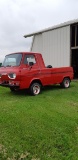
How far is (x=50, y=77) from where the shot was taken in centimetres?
1193

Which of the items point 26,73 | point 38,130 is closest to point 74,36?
point 26,73

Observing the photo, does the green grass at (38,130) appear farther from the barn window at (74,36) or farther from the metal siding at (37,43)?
the metal siding at (37,43)

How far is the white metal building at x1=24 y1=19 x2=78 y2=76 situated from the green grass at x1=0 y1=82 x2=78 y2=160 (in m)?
8.46

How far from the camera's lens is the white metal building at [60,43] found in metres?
17.3

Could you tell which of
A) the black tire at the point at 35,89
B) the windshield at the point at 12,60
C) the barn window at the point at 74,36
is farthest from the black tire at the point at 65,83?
the barn window at the point at 74,36

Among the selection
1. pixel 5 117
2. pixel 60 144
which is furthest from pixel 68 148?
pixel 5 117

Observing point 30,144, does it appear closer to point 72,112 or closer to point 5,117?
point 5,117

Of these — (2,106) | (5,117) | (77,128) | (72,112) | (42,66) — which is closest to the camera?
(77,128)

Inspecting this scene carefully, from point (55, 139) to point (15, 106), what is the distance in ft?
9.37

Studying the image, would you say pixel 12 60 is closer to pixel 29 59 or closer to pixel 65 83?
pixel 29 59

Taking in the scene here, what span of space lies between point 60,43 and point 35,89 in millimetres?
7612

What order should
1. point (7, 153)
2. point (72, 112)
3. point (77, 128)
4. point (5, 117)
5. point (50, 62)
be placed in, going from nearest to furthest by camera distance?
point (7, 153) < point (77, 128) < point (5, 117) < point (72, 112) < point (50, 62)

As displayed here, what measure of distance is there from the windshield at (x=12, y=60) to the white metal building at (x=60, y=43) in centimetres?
650

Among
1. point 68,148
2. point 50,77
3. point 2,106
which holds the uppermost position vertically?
point 50,77
